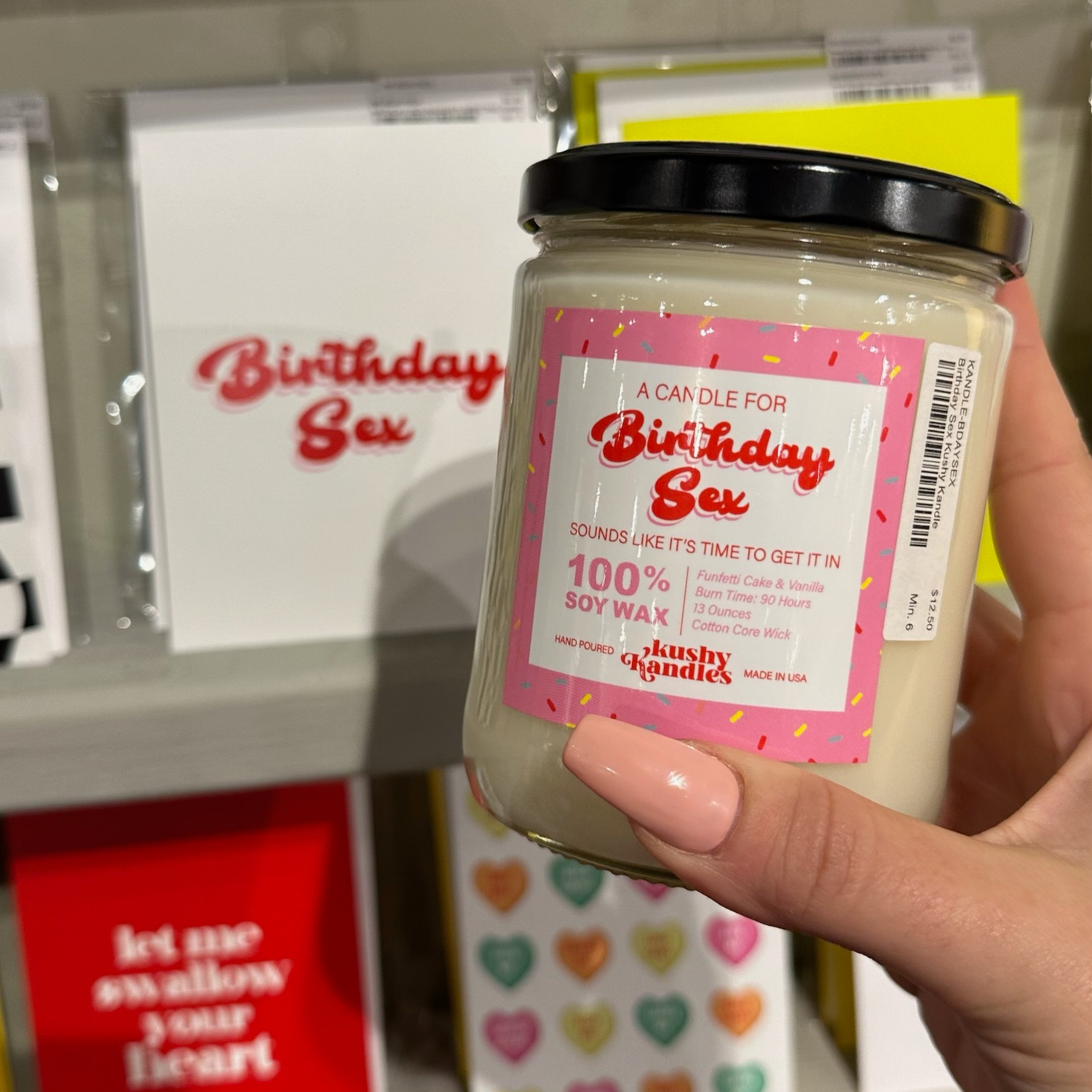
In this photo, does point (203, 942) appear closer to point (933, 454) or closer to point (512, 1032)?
point (512, 1032)

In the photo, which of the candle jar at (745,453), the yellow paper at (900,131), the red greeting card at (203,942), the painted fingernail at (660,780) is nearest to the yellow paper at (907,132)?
the yellow paper at (900,131)

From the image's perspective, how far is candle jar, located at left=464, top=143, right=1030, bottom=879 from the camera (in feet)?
1.10

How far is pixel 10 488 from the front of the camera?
555mm

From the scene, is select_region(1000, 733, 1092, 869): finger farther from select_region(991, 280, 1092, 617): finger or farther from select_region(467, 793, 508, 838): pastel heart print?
select_region(467, 793, 508, 838): pastel heart print

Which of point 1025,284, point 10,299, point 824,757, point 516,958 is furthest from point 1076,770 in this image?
point 10,299

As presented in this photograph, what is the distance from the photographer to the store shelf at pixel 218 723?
0.49m

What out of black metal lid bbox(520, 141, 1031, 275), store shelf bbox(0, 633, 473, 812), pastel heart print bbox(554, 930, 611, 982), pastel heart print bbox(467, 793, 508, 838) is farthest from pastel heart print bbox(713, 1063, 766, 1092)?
black metal lid bbox(520, 141, 1031, 275)

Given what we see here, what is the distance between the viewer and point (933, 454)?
14.2 inches

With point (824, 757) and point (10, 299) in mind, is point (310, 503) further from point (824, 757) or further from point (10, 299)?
point (824, 757)

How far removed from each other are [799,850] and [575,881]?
0.35 meters

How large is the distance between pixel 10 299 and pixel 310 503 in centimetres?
20

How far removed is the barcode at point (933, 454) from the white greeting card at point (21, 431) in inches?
18.4

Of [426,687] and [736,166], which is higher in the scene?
[736,166]

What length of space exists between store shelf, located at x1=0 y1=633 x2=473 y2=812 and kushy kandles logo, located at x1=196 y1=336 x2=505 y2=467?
13 centimetres
